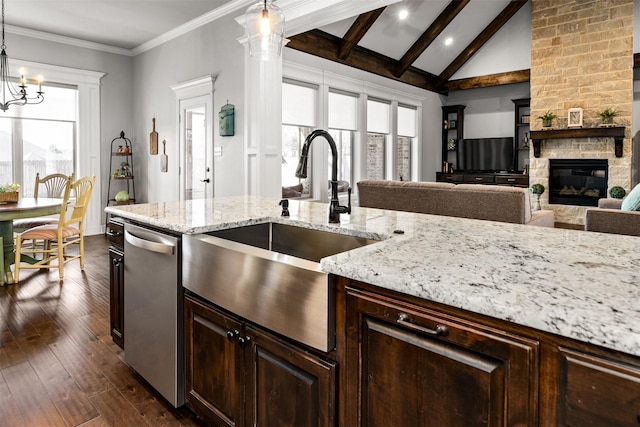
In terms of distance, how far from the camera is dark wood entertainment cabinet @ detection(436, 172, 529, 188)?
309 inches

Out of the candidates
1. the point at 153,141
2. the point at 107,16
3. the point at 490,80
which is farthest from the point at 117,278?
the point at 490,80

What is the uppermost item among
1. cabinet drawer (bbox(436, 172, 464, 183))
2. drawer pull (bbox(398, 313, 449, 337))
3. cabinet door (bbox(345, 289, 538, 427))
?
cabinet drawer (bbox(436, 172, 464, 183))

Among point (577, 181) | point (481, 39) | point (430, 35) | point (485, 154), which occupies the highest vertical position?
point (481, 39)

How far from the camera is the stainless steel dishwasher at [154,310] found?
1.79m

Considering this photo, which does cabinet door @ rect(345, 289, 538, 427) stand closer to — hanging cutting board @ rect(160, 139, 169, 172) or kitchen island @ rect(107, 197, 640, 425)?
kitchen island @ rect(107, 197, 640, 425)

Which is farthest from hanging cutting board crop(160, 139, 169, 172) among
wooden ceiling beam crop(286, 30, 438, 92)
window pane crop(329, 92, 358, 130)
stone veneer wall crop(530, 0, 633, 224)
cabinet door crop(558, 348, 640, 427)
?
stone veneer wall crop(530, 0, 633, 224)

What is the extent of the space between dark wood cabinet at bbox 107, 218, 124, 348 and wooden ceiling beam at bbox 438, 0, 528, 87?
25.2ft

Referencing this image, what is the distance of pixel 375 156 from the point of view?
7383mm

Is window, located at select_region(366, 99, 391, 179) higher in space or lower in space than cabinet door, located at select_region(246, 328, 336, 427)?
higher

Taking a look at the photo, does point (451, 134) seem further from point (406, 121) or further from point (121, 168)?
point (121, 168)

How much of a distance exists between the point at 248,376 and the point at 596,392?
105 cm

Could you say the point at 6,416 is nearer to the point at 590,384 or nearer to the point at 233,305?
the point at 233,305

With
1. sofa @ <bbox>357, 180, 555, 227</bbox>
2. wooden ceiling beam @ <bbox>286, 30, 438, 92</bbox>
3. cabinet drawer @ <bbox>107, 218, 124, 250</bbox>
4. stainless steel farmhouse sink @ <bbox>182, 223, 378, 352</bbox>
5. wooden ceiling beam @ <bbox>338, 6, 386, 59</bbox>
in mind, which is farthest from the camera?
wooden ceiling beam @ <bbox>338, 6, 386, 59</bbox>

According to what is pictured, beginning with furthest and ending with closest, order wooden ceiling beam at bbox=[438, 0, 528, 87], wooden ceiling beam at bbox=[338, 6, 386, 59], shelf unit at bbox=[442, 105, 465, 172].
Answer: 1. shelf unit at bbox=[442, 105, 465, 172]
2. wooden ceiling beam at bbox=[438, 0, 528, 87]
3. wooden ceiling beam at bbox=[338, 6, 386, 59]
